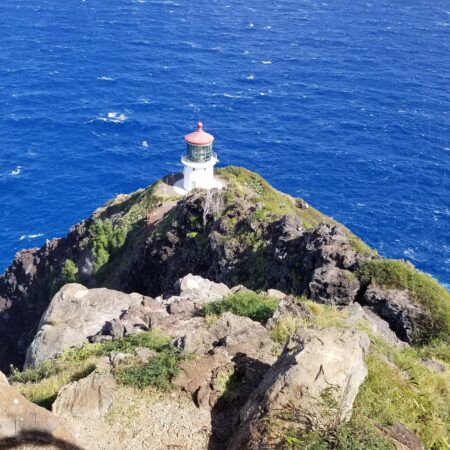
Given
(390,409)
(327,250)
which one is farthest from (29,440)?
(327,250)

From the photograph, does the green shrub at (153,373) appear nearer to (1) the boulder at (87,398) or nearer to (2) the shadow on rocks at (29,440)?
(1) the boulder at (87,398)

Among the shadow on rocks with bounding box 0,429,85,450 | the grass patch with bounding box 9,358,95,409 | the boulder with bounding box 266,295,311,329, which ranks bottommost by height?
the grass patch with bounding box 9,358,95,409

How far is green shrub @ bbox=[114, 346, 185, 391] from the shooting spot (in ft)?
61.3

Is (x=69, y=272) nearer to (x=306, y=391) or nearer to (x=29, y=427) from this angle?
(x=29, y=427)

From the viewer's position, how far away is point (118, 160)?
333 feet

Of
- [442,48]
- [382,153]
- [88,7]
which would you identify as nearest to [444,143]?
[382,153]

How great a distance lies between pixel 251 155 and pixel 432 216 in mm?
32583

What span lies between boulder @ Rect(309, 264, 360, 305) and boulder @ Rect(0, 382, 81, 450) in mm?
20516

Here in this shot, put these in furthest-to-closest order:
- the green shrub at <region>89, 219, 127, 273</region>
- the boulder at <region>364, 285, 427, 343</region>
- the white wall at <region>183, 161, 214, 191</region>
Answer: the white wall at <region>183, 161, 214, 191</region> < the green shrub at <region>89, 219, 127, 273</region> < the boulder at <region>364, 285, 427, 343</region>

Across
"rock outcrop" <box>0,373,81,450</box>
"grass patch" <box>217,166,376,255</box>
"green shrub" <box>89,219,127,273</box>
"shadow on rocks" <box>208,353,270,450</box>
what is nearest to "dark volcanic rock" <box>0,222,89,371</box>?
"green shrub" <box>89,219,127,273</box>

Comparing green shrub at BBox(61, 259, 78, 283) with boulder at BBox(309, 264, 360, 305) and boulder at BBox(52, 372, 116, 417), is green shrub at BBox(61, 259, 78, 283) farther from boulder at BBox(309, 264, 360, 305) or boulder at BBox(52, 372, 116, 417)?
boulder at BBox(52, 372, 116, 417)

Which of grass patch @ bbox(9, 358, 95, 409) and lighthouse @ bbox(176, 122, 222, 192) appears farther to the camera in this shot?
lighthouse @ bbox(176, 122, 222, 192)

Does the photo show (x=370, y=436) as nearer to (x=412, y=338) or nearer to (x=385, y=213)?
(x=412, y=338)

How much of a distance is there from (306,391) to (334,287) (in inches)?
764
